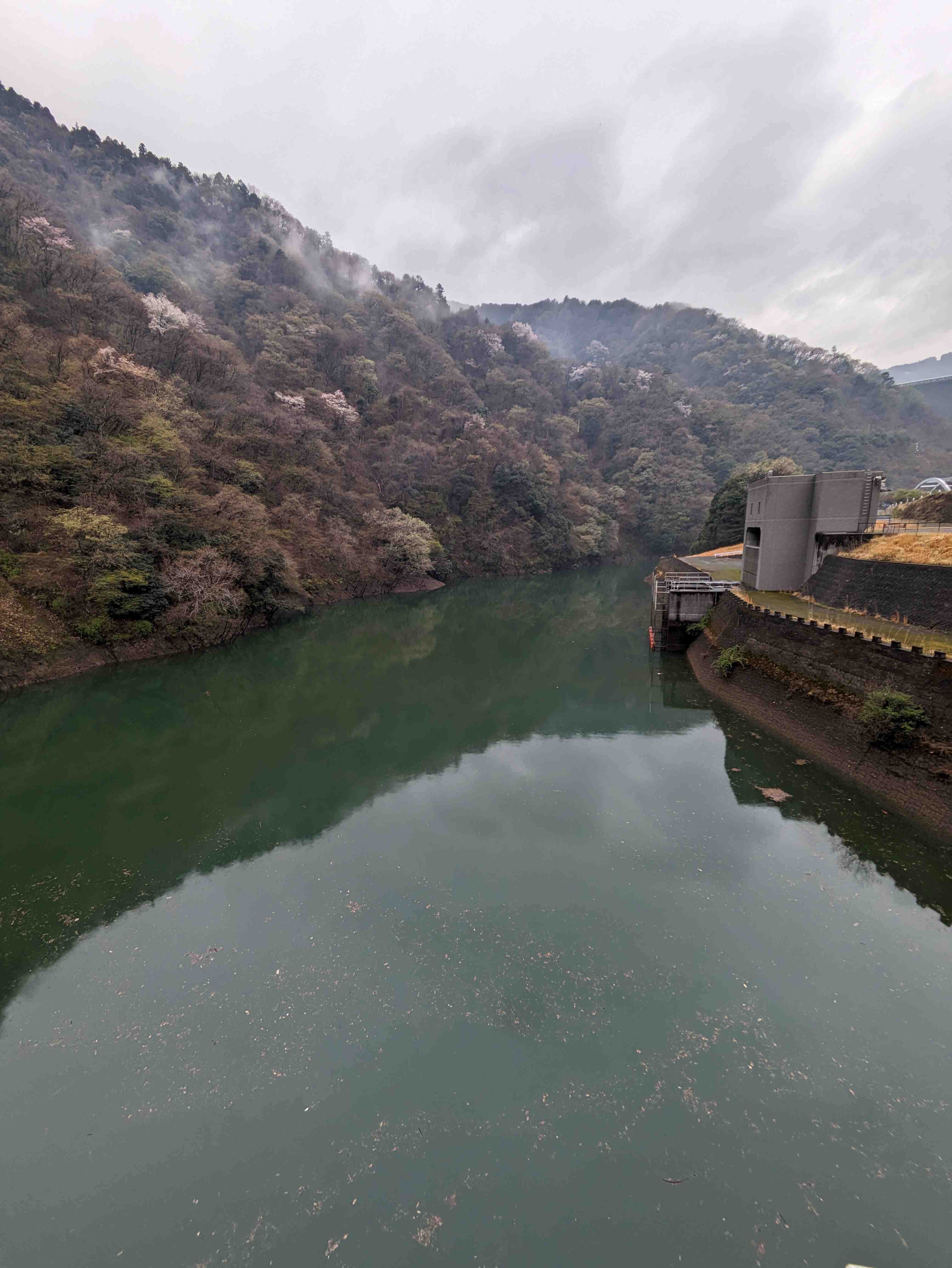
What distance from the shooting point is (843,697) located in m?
11.2

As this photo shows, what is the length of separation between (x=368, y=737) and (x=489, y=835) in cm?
577

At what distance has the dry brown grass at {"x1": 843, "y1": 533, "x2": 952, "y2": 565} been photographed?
38.9 ft

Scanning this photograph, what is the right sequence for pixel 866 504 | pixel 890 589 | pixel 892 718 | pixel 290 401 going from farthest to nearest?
1. pixel 290 401
2. pixel 866 504
3. pixel 890 589
4. pixel 892 718

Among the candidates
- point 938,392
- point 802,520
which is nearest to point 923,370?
point 938,392

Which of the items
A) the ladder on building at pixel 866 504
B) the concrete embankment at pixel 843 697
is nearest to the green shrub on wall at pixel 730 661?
the concrete embankment at pixel 843 697

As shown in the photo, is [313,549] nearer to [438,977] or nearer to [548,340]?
[438,977]

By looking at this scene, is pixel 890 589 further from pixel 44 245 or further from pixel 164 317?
pixel 44 245

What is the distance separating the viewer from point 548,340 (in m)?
109

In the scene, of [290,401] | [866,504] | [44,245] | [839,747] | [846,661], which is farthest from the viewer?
[290,401]

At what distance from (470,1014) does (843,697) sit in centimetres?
1054

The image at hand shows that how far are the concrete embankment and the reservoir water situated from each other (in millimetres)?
724

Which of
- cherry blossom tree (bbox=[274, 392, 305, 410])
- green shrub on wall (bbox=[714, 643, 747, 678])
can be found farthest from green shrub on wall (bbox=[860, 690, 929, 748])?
cherry blossom tree (bbox=[274, 392, 305, 410])

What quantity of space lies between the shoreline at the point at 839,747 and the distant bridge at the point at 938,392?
343 ft

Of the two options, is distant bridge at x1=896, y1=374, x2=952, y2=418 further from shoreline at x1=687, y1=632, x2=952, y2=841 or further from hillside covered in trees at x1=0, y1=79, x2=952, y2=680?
shoreline at x1=687, y1=632, x2=952, y2=841
